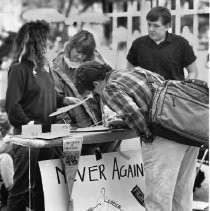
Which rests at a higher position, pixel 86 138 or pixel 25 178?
pixel 86 138

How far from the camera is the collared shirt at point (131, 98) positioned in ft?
14.2

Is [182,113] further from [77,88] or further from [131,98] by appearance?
[77,88]

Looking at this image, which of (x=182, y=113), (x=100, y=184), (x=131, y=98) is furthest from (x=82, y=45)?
(x=182, y=113)

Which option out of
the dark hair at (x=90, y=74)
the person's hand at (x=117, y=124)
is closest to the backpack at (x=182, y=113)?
the person's hand at (x=117, y=124)

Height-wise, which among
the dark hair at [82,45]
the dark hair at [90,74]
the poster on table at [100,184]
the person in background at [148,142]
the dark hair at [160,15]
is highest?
the dark hair at [160,15]

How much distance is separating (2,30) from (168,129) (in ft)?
32.3

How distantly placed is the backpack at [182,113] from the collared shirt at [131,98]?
59mm

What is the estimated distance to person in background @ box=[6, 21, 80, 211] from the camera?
4.83 meters

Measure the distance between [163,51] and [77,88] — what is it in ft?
3.35

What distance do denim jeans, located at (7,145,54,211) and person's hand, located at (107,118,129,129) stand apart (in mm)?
551

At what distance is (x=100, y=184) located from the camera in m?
5.02

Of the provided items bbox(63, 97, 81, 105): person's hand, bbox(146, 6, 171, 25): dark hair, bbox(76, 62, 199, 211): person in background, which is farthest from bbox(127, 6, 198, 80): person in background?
bbox(76, 62, 199, 211): person in background

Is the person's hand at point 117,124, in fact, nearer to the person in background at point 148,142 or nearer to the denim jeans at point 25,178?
the person in background at point 148,142

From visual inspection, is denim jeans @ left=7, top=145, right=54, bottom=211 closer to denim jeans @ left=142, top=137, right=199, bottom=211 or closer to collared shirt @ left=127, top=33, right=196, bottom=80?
denim jeans @ left=142, top=137, right=199, bottom=211
